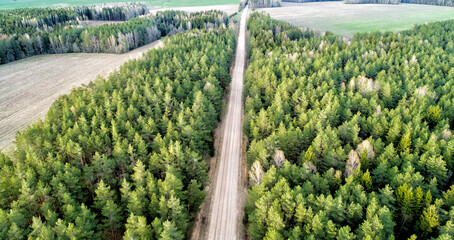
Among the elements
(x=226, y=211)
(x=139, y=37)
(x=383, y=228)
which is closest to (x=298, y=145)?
(x=226, y=211)

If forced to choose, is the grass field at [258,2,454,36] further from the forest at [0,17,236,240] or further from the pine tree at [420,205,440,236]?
the pine tree at [420,205,440,236]

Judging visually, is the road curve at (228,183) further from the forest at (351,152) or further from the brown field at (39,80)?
the brown field at (39,80)

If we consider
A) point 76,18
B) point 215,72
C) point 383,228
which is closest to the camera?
point 383,228

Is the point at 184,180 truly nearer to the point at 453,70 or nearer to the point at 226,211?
the point at 226,211

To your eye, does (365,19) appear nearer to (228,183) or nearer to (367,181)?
(228,183)

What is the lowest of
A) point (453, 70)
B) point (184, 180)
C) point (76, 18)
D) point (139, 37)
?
point (184, 180)

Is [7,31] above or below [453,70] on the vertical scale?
above

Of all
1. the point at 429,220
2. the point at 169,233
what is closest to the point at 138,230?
the point at 169,233

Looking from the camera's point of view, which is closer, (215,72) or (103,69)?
(215,72)
